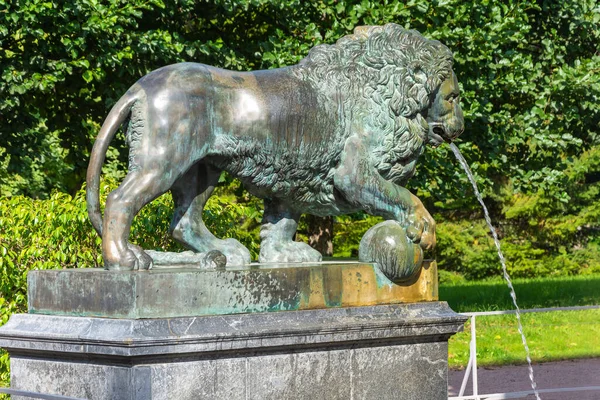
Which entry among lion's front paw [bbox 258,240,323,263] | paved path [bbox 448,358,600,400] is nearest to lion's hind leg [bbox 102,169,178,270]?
lion's front paw [bbox 258,240,323,263]

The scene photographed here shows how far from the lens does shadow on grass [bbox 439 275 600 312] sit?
16.1 metres

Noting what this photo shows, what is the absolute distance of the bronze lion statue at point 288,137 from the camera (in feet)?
15.7

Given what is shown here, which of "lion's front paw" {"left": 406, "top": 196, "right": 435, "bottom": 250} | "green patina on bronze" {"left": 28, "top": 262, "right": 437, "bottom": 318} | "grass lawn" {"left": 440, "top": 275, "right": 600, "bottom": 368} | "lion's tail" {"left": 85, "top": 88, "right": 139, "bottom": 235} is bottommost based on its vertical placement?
"grass lawn" {"left": 440, "top": 275, "right": 600, "bottom": 368}

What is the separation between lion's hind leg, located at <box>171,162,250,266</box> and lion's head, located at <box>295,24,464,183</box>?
73 cm

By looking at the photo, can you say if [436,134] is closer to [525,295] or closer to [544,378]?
[544,378]

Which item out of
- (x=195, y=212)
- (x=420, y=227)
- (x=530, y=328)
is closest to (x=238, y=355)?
(x=195, y=212)

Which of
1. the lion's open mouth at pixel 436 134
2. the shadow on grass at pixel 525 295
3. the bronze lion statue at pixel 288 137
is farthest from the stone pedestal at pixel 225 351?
the shadow on grass at pixel 525 295

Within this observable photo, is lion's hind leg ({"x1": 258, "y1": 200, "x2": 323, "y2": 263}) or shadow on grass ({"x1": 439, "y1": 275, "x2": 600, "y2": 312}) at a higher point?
lion's hind leg ({"x1": 258, "y1": 200, "x2": 323, "y2": 263})

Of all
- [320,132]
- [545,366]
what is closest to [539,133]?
[545,366]

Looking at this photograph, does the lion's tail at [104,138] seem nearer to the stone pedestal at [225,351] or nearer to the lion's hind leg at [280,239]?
the stone pedestal at [225,351]

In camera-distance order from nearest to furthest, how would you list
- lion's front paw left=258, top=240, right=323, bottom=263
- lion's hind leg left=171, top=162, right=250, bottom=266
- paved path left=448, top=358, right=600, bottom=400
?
lion's hind leg left=171, top=162, right=250, bottom=266, lion's front paw left=258, top=240, right=323, bottom=263, paved path left=448, top=358, right=600, bottom=400

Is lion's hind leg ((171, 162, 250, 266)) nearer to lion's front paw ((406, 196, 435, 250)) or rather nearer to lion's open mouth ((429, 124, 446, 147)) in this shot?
lion's front paw ((406, 196, 435, 250))

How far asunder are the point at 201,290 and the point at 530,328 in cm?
1022

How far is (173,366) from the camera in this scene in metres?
4.35
